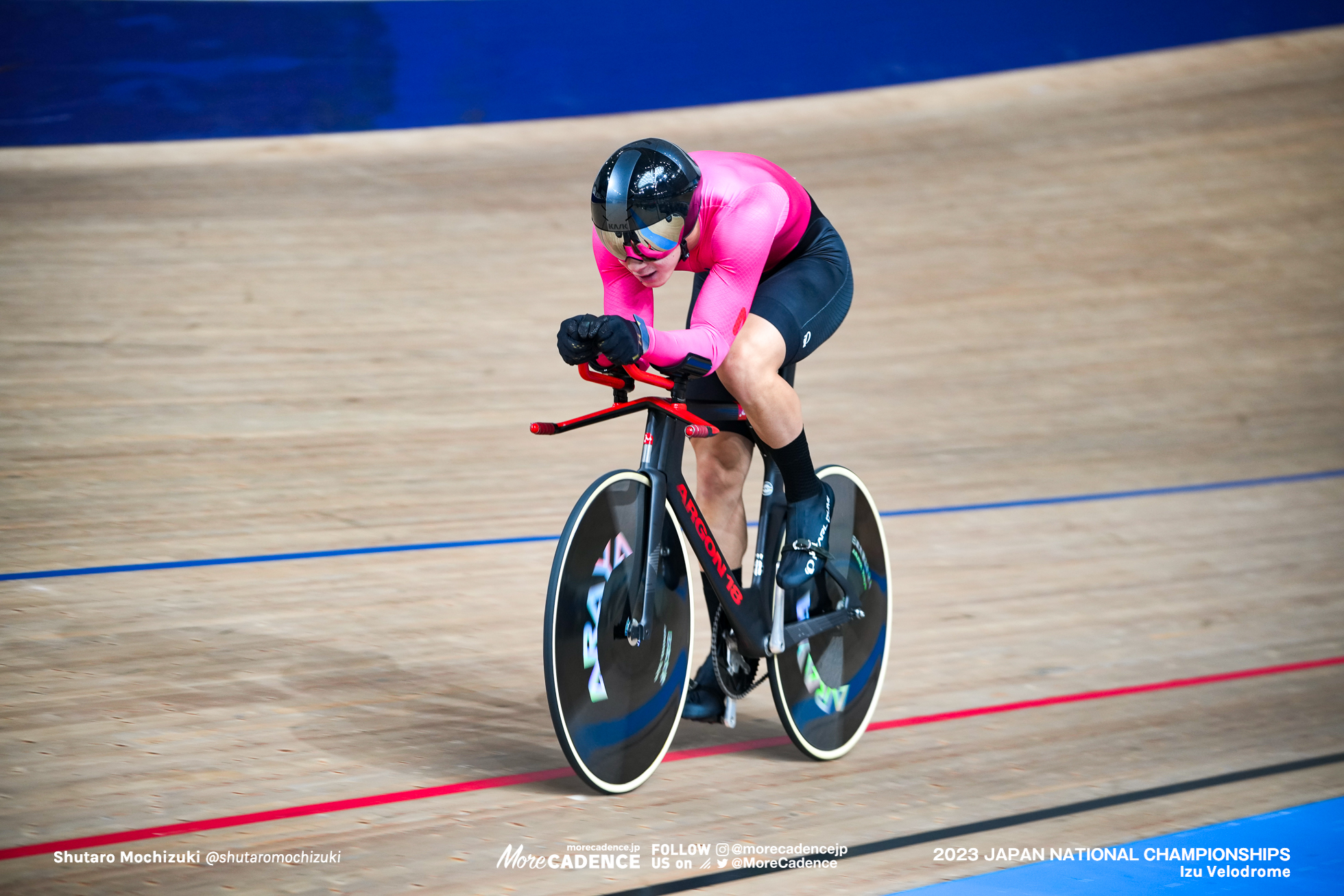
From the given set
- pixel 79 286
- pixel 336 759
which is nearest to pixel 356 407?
pixel 79 286

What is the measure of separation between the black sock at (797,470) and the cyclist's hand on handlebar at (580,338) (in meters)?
0.58

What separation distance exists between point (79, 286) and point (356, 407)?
1.73 m

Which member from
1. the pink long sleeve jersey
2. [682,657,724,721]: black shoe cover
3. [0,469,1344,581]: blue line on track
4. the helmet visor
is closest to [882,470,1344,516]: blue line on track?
[0,469,1344,581]: blue line on track

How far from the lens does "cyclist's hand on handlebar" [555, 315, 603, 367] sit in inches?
74.0

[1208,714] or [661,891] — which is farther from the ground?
[661,891]

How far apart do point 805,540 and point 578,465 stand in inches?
94.7

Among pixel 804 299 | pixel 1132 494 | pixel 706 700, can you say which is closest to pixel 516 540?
pixel 706 700

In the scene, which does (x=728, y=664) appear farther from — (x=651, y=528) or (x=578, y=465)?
(x=578, y=465)

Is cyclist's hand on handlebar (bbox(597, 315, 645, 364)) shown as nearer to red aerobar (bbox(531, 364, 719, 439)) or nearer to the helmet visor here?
red aerobar (bbox(531, 364, 719, 439))

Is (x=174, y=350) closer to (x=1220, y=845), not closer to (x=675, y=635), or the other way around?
(x=675, y=635)

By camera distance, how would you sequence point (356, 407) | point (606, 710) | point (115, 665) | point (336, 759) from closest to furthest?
point (606, 710) → point (336, 759) → point (115, 665) → point (356, 407)

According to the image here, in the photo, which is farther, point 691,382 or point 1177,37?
point 1177,37

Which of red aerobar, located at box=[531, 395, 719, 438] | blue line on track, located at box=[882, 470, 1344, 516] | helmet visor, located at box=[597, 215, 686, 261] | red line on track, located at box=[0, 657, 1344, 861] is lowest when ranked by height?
blue line on track, located at box=[882, 470, 1344, 516]

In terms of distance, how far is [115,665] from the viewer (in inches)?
111
